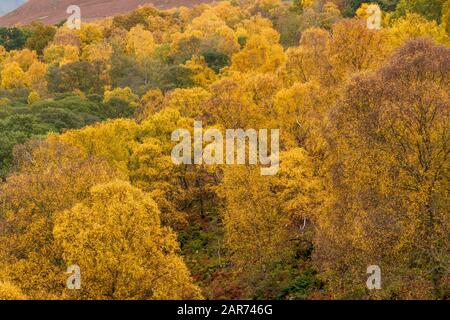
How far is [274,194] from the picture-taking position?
135 feet

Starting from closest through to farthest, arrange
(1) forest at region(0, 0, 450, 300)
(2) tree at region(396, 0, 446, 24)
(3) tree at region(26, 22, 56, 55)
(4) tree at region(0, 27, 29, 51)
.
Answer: (1) forest at region(0, 0, 450, 300) → (2) tree at region(396, 0, 446, 24) → (3) tree at region(26, 22, 56, 55) → (4) tree at region(0, 27, 29, 51)

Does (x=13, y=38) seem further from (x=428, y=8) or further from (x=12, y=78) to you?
(x=428, y=8)

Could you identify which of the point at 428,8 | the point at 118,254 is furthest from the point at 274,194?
→ the point at 428,8

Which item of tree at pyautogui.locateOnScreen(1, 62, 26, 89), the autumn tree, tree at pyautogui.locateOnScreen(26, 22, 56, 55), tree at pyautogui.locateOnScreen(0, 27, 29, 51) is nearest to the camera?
the autumn tree

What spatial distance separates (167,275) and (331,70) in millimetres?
30894

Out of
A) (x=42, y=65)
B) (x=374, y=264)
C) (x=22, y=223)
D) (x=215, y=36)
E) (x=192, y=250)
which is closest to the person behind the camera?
(x=374, y=264)

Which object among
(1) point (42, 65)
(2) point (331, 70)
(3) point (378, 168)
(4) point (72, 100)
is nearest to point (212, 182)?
(2) point (331, 70)

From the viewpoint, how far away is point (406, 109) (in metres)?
32.0

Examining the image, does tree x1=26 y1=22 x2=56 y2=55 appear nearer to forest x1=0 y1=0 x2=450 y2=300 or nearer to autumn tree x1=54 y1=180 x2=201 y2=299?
forest x1=0 y1=0 x2=450 y2=300

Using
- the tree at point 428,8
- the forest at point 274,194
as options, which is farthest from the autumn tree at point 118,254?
the tree at point 428,8

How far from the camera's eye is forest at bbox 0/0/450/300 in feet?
104

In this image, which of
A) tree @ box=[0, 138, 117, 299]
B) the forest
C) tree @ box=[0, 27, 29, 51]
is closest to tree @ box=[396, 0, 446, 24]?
the forest
